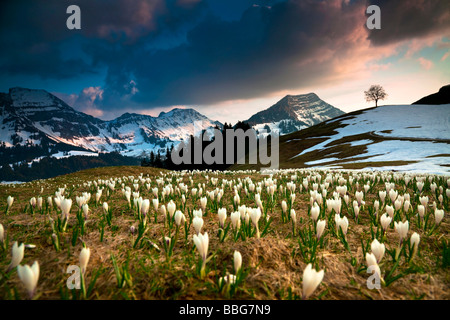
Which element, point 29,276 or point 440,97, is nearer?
point 29,276

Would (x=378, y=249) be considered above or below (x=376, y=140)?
below

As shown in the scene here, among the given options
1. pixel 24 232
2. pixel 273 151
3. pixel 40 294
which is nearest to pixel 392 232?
pixel 40 294

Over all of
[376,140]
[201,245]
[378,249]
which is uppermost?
[376,140]

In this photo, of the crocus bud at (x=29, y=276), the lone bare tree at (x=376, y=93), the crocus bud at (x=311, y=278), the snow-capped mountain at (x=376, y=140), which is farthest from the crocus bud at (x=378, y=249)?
the lone bare tree at (x=376, y=93)

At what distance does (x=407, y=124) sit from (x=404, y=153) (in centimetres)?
3874

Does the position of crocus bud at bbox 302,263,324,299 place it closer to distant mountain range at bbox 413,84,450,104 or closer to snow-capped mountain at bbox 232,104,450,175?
snow-capped mountain at bbox 232,104,450,175

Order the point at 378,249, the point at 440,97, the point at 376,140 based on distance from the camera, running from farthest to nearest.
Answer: the point at 440,97 → the point at 376,140 → the point at 378,249

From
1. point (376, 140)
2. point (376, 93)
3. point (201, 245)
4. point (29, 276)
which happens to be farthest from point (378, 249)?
point (376, 93)

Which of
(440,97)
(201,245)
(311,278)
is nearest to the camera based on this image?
(311,278)

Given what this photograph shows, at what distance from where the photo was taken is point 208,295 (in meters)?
1.91

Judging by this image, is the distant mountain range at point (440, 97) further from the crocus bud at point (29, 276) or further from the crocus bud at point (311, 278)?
the crocus bud at point (29, 276)

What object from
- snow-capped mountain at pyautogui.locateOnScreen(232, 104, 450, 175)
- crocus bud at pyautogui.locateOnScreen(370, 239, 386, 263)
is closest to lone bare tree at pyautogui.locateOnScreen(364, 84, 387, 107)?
snow-capped mountain at pyautogui.locateOnScreen(232, 104, 450, 175)

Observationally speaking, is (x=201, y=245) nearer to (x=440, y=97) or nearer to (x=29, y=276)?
(x=29, y=276)

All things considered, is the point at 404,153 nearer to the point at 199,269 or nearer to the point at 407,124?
the point at 407,124
